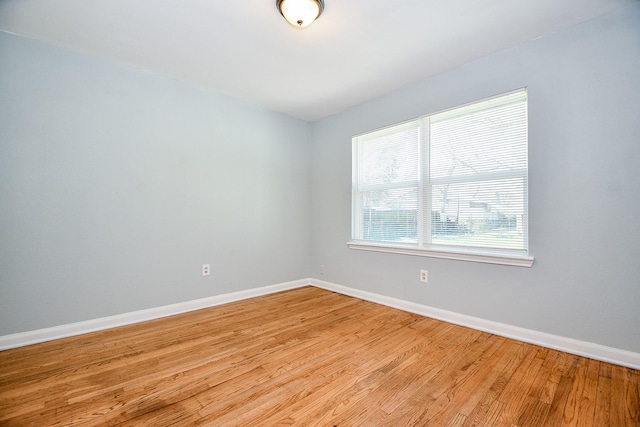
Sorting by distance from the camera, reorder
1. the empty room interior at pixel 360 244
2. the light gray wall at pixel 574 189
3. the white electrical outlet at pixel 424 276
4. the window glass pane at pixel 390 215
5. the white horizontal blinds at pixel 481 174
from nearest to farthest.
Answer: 1. the empty room interior at pixel 360 244
2. the light gray wall at pixel 574 189
3. the white horizontal blinds at pixel 481 174
4. the white electrical outlet at pixel 424 276
5. the window glass pane at pixel 390 215

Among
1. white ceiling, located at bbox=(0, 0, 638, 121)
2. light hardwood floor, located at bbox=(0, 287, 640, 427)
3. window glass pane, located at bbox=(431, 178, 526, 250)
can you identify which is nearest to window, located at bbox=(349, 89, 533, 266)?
window glass pane, located at bbox=(431, 178, 526, 250)

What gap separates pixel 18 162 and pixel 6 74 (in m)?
0.70

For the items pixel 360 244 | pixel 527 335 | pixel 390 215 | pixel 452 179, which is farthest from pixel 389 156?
pixel 527 335

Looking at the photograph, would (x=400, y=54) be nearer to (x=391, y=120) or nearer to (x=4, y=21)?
(x=391, y=120)

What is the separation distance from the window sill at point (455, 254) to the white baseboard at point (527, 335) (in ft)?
1.78

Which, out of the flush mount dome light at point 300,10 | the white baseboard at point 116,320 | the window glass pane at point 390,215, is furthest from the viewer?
the window glass pane at point 390,215

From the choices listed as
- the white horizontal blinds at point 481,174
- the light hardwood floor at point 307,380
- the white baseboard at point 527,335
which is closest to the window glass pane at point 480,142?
the white horizontal blinds at point 481,174

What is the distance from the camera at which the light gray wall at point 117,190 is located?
7.39 feet

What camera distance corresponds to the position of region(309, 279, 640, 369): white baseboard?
6.31ft

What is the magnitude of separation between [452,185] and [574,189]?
921 millimetres

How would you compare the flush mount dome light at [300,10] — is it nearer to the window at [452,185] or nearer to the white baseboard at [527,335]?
the window at [452,185]

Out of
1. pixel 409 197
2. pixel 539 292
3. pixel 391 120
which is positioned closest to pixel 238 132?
pixel 391 120

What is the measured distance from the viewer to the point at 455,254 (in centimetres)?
269

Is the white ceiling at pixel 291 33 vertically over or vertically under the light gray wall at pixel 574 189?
over
